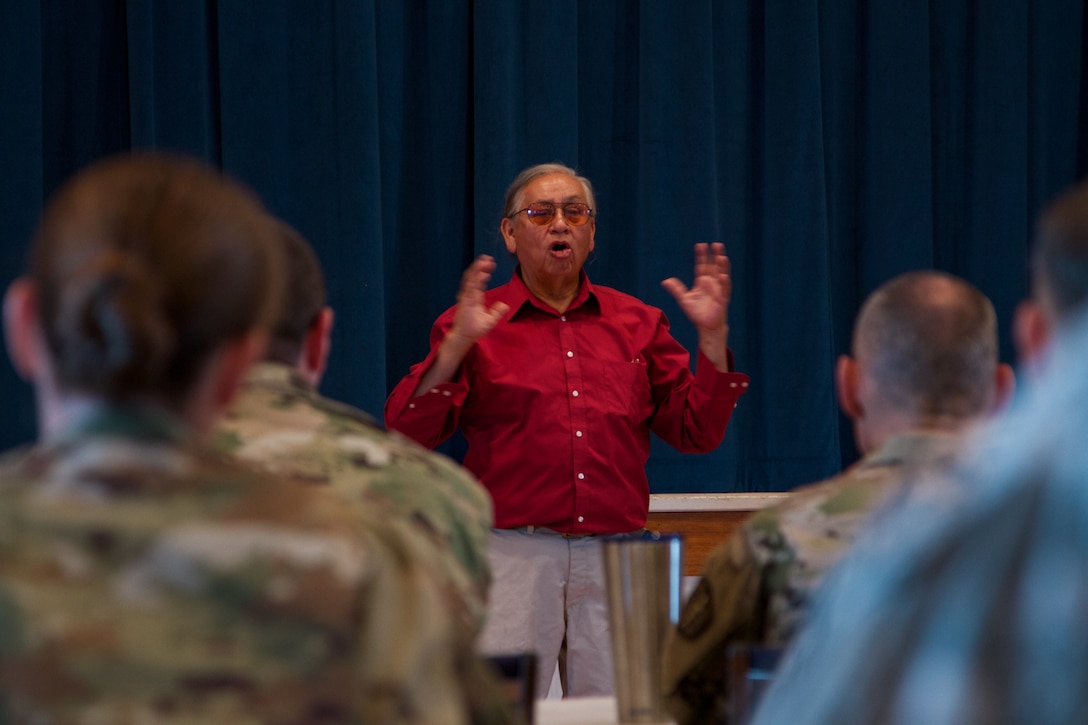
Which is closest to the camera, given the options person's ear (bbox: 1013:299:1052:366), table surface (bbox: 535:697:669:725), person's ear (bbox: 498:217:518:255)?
person's ear (bbox: 1013:299:1052:366)

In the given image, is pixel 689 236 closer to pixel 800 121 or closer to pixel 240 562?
pixel 800 121

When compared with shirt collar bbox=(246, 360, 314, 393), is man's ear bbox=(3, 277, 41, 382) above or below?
above

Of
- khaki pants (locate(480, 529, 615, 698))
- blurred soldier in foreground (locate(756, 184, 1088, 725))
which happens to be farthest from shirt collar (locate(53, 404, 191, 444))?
khaki pants (locate(480, 529, 615, 698))

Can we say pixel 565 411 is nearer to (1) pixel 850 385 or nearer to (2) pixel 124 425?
(1) pixel 850 385

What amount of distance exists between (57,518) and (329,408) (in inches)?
22.6

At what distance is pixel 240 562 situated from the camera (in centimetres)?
82

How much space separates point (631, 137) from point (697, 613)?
94.9 inches

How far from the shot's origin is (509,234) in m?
3.12

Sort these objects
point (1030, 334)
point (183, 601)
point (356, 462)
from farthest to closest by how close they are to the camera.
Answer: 1. point (356, 462)
2. point (1030, 334)
3. point (183, 601)

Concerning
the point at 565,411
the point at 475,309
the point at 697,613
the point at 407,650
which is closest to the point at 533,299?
the point at 565,411

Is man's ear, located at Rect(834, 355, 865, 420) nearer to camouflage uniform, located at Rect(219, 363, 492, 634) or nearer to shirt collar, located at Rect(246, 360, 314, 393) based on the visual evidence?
camouflage uniform, located at Rect(219, 363, 492, 634)

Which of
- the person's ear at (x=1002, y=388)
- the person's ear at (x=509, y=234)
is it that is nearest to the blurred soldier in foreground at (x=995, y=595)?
the person's ear at (x=1002, y=388)

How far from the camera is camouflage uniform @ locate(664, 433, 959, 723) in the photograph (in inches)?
55.3

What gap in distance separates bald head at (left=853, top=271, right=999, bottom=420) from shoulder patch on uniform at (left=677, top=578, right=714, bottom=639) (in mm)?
298
